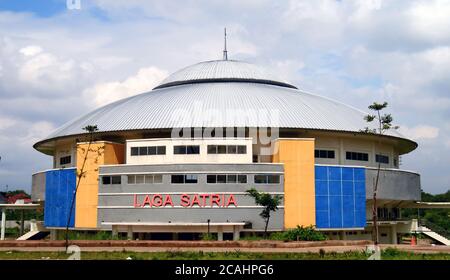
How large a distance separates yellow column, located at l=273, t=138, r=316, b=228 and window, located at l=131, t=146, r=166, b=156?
1059cm

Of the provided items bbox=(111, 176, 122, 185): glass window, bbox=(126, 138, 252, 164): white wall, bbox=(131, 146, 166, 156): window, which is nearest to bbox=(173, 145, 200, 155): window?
bbox=(126, 138, 252, 164): white wall

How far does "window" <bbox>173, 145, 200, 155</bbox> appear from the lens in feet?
172

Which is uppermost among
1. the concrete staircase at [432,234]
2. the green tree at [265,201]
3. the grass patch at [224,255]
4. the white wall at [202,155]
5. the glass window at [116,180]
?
the white wall at [202,155]

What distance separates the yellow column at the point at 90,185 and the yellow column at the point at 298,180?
16354 millimetres

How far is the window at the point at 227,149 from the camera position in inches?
2053

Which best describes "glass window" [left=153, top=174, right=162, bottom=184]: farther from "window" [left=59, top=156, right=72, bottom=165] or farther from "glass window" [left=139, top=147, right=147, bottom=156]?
"window" [left=59, top=156, right=72, bottom=165]

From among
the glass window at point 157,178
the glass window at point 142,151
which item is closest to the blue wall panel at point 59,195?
the glass window at point 142,151

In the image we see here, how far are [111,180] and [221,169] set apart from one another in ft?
34.2

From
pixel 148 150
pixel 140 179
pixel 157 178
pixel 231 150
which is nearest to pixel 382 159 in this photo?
pixel 231 150

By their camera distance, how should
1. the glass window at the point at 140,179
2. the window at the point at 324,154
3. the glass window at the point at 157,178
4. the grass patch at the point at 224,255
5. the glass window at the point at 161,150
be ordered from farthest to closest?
1. the window at the point at 324,154
2. the glass window at the point at 161,150
3. the glass window at the point at 140,179
4. the glass window at the point at 157,178
5. the grass patch at the point at 224,255

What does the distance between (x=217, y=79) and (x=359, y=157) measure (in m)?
18.2

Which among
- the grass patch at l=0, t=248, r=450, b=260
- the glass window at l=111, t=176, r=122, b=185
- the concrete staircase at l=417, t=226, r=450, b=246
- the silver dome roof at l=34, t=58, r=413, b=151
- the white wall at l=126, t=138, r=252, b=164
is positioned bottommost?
the concrete staircase at l=417, t=226, r=450, b=246

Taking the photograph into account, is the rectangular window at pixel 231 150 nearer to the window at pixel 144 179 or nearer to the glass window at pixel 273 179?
the glass window at pixel 273 179
